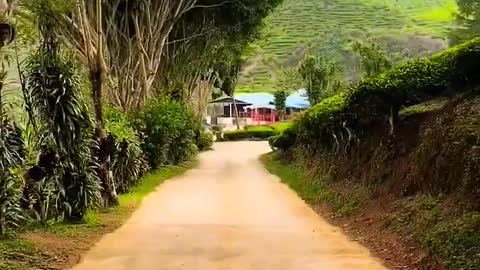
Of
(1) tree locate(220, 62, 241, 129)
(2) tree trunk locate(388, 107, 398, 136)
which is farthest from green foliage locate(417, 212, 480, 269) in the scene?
(1) tree locate(220, 62, 241, 129)

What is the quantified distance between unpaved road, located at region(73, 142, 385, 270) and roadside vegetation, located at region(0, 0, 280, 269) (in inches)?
22.7

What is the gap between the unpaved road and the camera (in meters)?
8.91

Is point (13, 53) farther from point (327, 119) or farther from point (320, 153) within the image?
point (320, 153)

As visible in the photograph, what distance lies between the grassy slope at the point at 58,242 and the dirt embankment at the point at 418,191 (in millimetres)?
3933

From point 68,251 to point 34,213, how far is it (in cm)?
211

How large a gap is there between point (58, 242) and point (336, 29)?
262ft

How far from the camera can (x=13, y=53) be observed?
11.2 meters

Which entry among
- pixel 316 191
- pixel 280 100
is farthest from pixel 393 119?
pixel 280 100

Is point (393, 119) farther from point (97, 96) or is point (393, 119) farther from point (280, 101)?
point (280, 101)

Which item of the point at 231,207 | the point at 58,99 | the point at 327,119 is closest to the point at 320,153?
the point at 327,119

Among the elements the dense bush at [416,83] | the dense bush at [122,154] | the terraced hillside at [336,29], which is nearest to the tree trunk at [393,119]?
the dense bush at [416,83]

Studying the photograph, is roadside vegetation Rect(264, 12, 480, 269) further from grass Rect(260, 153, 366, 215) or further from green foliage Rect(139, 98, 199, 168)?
green foliage Rect(139, 98, 199, 168)

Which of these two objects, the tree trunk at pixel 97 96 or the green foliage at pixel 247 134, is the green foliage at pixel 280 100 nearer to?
the green foliage at pixel 247 134

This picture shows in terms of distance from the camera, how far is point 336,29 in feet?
288
